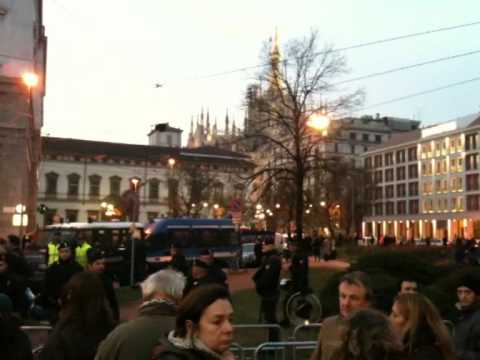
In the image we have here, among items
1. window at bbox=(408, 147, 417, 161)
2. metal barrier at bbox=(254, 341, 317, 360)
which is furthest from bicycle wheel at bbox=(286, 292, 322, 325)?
window at bbox=(408, 147, 417, 161)

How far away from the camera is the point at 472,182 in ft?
309

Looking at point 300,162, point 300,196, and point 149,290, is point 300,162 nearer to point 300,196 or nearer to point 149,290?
point 300,196

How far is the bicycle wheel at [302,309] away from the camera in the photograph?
13242 millimetres

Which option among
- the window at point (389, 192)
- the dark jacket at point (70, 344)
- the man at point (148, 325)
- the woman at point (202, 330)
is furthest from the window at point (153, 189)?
the woman at point (202, 330)

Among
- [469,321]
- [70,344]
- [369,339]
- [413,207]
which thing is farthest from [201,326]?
→ [413,207]

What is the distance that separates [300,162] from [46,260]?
47.1ft

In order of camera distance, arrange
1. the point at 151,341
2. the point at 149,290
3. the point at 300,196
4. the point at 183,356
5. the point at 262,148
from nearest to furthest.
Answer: the point at 183,356
the point at 151,341
the point at 149,290
the point at 300,196
the point at 262,148

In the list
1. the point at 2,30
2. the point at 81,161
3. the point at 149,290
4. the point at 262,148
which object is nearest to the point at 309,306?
the point at 149,290

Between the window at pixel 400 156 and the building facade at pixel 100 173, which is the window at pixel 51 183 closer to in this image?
the building facade at pixel 100 173

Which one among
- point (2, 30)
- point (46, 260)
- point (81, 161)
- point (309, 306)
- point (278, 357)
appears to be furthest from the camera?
point (81, 161)

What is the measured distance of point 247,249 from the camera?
129 feet

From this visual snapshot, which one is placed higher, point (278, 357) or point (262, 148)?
point (262, 148)

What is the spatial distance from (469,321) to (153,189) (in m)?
105

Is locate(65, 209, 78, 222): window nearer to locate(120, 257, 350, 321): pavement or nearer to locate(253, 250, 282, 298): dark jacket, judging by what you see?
locate(120, 257, 350, 321): pavement
